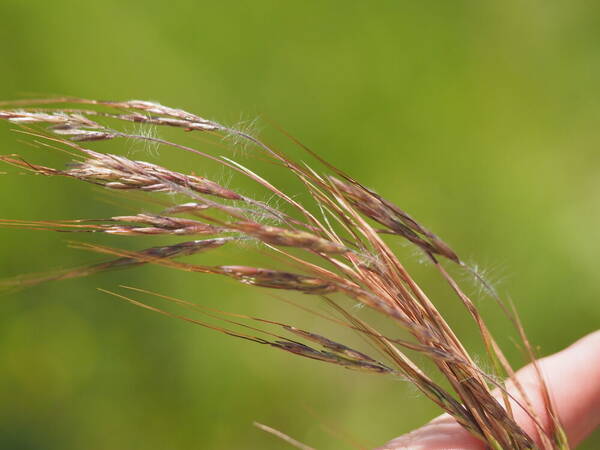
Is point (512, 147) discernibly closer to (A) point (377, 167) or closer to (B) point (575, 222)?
(B) point (575, 222)

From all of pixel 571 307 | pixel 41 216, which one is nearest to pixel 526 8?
pixel 571 307

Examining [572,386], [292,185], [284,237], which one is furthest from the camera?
[292,185]

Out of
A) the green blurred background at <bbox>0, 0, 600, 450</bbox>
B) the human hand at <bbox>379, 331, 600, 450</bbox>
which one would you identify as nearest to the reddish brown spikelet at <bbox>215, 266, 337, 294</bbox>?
the human hand at <bbox>379, 331, 600, 450</bbox>

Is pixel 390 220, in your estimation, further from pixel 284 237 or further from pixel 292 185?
pixel 292 185

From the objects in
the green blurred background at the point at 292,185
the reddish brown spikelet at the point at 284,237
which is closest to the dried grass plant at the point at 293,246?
the reddish brown spikelet at the point at 284,237

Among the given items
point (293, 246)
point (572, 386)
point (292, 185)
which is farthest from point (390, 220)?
point (292, 185)

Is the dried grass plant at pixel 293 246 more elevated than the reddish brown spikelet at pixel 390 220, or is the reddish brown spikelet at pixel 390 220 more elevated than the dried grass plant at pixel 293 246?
the reddish brown spikelet at pixel 390 220

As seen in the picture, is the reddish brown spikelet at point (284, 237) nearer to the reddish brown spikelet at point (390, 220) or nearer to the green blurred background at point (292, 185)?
the reddish brown spikelet at point (390, 220)

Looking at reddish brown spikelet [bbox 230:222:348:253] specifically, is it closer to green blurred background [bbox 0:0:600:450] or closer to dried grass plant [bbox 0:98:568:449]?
dried grass plant [bbox 0:98:568:449]

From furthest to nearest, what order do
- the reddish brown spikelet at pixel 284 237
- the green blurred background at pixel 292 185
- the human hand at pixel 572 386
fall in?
1. the green blurred background at pixel 292 185
2. the human hand at pixel 572 386
3. the reddish brown spikelet at pixel 284 237

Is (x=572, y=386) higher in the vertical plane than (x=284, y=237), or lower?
lower
